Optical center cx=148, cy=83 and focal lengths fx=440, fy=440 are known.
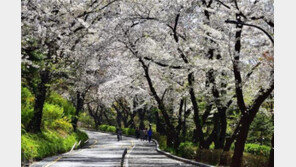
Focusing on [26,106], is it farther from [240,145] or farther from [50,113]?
[240,145]

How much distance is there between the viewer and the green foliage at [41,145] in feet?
73.9

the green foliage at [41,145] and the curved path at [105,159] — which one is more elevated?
the green foliage at [41,145]

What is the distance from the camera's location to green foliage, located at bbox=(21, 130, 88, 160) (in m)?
22.5

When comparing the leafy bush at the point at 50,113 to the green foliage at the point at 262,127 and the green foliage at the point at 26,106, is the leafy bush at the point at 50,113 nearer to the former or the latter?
the green foliage at the point at 26,106

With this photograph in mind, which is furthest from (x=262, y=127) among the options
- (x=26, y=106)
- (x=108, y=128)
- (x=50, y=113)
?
(x=108, y=128)

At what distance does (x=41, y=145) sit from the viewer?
26.3m

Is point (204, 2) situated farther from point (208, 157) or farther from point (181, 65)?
point (208, 157)

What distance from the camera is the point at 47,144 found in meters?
27.8

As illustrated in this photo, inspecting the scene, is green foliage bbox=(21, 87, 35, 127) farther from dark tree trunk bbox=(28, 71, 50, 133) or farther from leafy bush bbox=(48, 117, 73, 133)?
leafy bush bbox=(48, 117, 73, 133)

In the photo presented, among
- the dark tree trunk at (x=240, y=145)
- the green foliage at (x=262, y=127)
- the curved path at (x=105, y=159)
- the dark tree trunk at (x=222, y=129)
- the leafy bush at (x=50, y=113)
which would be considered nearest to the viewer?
the dark tree trunk at (x=240, y=145)

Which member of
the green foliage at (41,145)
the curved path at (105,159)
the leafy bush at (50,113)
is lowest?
the curved path at (105,159)

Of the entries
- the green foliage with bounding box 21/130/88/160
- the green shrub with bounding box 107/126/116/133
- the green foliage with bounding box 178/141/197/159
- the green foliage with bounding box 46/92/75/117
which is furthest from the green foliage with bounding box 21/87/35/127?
the green shrub with bounding box 107/126/116/133

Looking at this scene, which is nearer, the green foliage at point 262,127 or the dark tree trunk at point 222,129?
the dark tree trunk at point 222,129

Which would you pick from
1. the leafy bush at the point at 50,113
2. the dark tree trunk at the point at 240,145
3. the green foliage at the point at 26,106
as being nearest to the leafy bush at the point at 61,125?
the leafy bush at the point at 50,113
